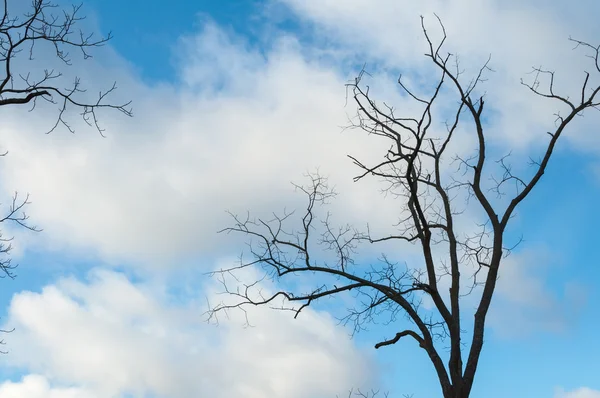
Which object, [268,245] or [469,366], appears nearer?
[469,366]

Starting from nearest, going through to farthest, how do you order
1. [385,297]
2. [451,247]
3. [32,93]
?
[32,93] → [385,297] → [451,247]

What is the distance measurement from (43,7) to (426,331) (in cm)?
685

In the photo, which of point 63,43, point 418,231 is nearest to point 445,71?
point 418,231

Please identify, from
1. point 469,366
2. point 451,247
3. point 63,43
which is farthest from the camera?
point 451,247

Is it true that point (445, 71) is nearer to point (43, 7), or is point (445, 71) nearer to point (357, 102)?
point (357, 102)

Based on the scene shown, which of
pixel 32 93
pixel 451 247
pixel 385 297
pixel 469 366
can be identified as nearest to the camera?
pixel 32 93

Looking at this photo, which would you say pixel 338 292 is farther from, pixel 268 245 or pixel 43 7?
pixel 43 7

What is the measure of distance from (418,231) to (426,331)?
5.82ft

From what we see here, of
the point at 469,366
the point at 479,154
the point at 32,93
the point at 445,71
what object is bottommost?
the point at 469,366

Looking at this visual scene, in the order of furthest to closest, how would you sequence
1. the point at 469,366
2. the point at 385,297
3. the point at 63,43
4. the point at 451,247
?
1. the point at 451,247
2. the point at 385,297
3. the point at 469,366
4. the point at 63,43

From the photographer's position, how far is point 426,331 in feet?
32.0

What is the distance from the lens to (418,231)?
1077cm

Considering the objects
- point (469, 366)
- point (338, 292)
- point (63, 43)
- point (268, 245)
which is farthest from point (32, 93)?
point (469, 366)

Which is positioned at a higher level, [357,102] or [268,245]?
[357,102]
